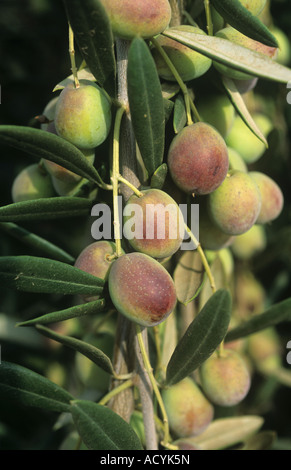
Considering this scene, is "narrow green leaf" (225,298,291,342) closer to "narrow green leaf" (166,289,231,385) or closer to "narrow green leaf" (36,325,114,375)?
"narrow green leaf" (166,289,231,385)

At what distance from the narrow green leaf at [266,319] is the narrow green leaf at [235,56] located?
364mm

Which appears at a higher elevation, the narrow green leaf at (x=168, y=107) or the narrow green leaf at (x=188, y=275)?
the narrow green leaf at (x=168, y=107)

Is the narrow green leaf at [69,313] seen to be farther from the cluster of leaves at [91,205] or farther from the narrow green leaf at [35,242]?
the narrow green leaf at [35,242]

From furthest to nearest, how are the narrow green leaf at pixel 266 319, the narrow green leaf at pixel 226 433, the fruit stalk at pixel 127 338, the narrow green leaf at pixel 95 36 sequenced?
the narrow green leaf at pixel 226 433, the narrow green leaf at pixel 266 319, the fruit stalk at pixel 127 338, the narrow green leaf at pixel 95 36

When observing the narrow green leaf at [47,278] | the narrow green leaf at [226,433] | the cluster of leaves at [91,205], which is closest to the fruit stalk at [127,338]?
the cluster of leaves at [91,205]

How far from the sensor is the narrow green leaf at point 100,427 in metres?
0.71

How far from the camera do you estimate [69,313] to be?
2.33ft

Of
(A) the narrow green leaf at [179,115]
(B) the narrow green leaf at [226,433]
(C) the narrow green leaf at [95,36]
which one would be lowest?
(B) the narrow green leaf at [226,433]

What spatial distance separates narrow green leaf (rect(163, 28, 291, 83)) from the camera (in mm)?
685

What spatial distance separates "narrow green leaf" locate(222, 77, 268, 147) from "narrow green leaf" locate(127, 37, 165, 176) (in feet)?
0.53

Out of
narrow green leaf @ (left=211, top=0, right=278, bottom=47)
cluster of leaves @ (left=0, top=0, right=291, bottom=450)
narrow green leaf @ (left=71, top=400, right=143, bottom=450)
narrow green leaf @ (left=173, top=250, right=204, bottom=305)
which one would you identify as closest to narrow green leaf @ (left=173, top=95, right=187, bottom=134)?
cluster of leaves @ (left=0, top=0, right=291, bottom=450)

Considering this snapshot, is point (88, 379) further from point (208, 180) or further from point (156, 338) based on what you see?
point (208, 180)

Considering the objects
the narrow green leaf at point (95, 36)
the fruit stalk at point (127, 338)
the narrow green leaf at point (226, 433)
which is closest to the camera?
the narrow green leaf at point (95, 36)

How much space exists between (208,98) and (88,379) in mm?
581
